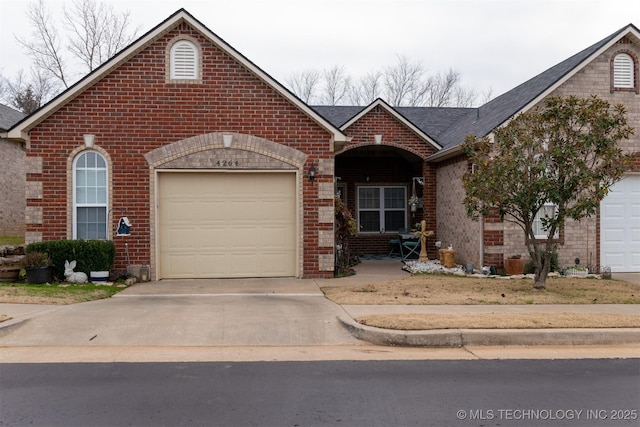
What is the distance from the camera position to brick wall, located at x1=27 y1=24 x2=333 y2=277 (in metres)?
12.8

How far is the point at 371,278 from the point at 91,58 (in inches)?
1084

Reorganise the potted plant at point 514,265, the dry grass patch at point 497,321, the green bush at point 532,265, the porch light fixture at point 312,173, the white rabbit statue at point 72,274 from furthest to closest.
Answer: the green bush at point 532,265, the potted plant at point 514,265, the porch light fixture at point 312,173, the white rabbit statue at point 72,274, the dry grass patch at point 497,321

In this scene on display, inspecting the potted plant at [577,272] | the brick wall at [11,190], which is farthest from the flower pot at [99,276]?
the brick wall at [11,190]

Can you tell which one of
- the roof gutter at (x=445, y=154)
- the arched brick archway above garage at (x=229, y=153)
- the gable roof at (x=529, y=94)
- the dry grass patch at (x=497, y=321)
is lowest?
the dry grass patch at (x=497, y=321)

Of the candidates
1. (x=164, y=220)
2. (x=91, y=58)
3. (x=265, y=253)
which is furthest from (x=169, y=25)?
(x=91, y=58)

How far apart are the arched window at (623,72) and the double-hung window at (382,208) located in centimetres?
787

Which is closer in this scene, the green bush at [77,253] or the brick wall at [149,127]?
the green bush at [77,253]

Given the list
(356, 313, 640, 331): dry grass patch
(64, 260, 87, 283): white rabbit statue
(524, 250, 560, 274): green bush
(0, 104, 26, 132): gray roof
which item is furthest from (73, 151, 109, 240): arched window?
(0, 104, 26, 132): gray roof

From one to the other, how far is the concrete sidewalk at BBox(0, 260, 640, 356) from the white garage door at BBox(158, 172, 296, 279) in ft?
7.63

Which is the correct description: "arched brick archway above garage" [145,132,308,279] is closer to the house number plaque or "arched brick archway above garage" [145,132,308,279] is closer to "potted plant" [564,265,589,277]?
the house number plaque

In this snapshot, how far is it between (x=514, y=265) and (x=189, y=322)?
8.77 metres

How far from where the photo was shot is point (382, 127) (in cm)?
1781

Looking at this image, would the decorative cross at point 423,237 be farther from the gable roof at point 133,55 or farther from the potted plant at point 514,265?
the gable roof at point 133,55

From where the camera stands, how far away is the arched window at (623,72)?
579 inches
